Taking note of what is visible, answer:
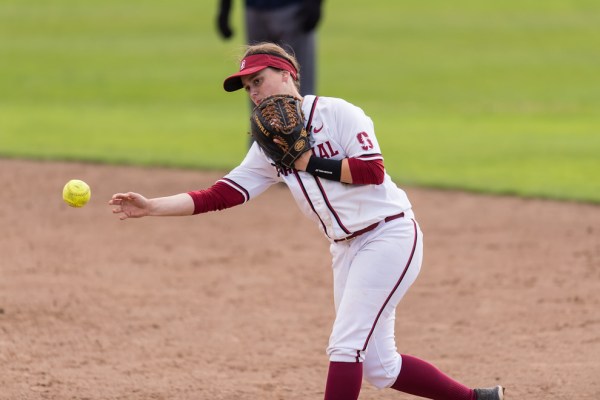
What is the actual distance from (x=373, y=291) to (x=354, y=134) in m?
0.65

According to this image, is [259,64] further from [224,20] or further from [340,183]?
[224,20]

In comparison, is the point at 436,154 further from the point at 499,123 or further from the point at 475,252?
the point at 475,252

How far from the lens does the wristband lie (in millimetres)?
4398

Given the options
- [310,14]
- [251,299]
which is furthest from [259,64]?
[310,14]

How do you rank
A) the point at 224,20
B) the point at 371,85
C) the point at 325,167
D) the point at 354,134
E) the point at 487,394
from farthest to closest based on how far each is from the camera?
1. the point at 371,85
2. the point at 224,20
3. the point at 487,394
4. the point at 354,134
5. the point at 325,167

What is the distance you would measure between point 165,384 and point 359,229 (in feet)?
5.44

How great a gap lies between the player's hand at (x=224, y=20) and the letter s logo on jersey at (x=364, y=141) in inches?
274

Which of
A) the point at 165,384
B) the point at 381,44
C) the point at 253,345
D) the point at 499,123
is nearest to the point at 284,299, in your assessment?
the point at 253,345

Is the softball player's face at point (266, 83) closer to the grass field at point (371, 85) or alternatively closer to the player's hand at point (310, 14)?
the grass field at point (371, 85)

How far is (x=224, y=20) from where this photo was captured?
11352 millimetres

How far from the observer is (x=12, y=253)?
27.0 feet

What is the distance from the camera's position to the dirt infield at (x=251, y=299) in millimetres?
5766

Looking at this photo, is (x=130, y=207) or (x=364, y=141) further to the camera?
(x=130, y=207)

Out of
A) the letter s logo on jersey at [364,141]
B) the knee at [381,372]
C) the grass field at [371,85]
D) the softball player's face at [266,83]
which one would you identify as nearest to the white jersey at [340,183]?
the letter s logo on jersey at [364,141]
